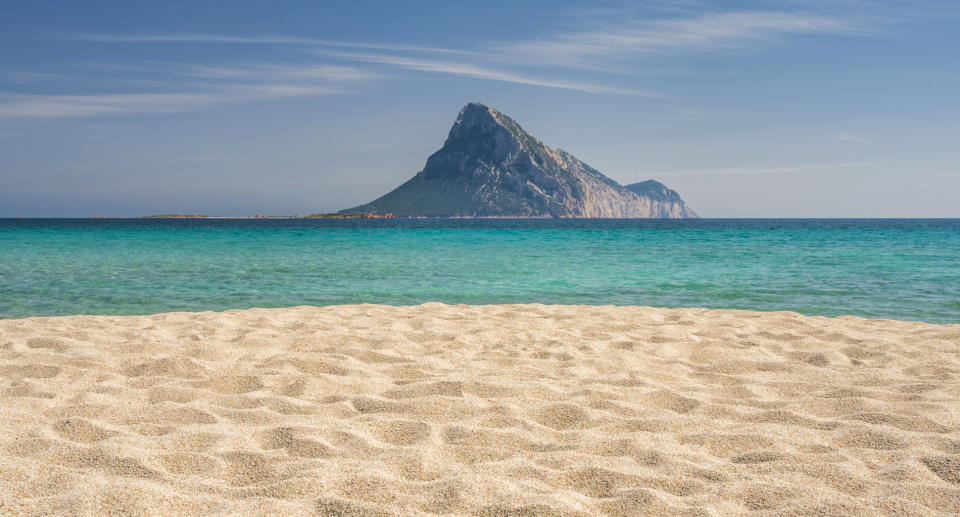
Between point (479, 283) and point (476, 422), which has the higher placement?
point (476, 422)

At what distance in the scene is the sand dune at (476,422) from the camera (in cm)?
251

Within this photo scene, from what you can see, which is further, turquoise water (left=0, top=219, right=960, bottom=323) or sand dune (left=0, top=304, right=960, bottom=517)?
turquoise water (left=0, top=219, right=960, bottom=323)

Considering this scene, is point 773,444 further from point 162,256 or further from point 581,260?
point 162,256

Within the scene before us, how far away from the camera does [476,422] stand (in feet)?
11.5

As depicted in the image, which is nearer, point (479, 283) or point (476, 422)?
point (476, 422)

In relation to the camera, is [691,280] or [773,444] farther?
[691,280]

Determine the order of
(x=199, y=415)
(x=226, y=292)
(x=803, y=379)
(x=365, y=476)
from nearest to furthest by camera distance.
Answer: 1. (x=365, y=476)
2. (x=199, y=415)
3. (x=803, y=379)
4. (x=226, y=292)

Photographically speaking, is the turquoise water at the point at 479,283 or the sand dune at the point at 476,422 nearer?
the sand dune at the point at 476,422

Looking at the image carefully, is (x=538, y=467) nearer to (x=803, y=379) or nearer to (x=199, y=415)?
(x=199, y=415)

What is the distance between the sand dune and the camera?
8.22ft

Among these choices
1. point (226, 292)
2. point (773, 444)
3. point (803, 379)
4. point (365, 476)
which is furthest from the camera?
point (226, 292)

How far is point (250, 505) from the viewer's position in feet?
7.91

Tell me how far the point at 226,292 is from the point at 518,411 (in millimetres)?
9523

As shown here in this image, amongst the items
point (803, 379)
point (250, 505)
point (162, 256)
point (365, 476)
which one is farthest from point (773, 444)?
point (162, 256)
